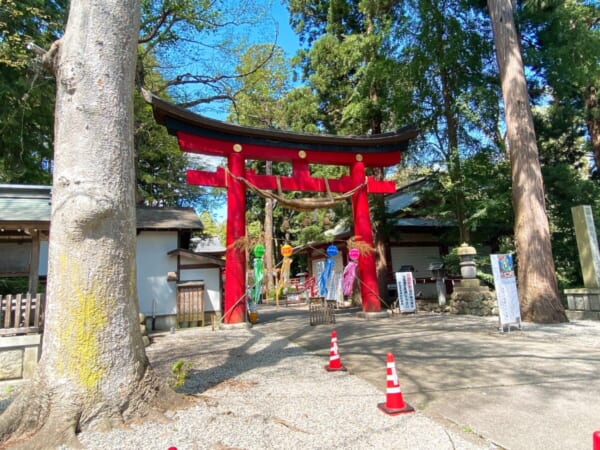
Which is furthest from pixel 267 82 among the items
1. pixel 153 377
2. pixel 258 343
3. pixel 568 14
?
pixel 153 377

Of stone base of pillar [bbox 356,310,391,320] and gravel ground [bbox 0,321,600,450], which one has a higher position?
stone base of pillar [bbox 356,310,391,320]

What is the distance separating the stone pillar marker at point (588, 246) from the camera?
9.20m

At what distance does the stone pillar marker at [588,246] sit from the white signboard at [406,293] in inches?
182

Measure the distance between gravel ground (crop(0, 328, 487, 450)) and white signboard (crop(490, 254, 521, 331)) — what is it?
4472 millimetres

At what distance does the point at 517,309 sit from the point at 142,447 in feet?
25.6

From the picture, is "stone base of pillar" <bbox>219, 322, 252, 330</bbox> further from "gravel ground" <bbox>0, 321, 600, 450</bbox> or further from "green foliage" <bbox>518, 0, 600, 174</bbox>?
"green foliage" <bbox>518, 0, 600, 174</bbox>

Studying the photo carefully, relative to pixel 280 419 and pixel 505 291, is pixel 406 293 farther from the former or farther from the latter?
pixel 280 419

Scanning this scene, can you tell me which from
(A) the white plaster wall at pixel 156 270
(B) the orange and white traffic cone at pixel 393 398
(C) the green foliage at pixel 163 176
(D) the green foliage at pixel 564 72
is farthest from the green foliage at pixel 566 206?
(C) the green foliage at pixel 163 176

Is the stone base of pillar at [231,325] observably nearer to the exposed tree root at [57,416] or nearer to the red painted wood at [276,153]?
the red painted wood at [276,153]

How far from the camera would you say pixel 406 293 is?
39.2 feet

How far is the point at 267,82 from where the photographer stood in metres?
20.9

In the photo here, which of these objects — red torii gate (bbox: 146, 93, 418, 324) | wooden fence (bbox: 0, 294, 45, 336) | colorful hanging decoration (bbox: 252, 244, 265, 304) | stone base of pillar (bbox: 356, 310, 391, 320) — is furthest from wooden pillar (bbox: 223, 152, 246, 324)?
wooden fence (bbox: 0, 294, 45, 336)

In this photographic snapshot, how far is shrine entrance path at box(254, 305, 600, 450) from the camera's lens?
310 centimetres

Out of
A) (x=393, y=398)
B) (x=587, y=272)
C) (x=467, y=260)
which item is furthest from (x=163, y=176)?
(x=393, y=398)
